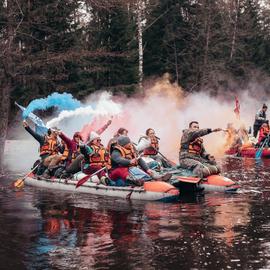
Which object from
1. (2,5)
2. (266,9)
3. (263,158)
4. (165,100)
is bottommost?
(263,158)

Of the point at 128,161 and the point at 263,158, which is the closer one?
the point at 128,161

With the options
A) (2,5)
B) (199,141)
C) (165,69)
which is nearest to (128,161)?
(199,141)

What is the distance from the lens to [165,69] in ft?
142

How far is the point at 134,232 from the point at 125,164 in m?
4.02

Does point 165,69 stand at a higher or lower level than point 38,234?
higher

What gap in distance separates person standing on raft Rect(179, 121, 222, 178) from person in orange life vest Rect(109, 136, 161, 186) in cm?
126

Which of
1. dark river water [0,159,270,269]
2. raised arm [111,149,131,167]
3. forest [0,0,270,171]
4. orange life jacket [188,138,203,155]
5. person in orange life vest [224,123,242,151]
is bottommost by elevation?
dark river water [0,159,270,269]

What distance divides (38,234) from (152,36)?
34.2m

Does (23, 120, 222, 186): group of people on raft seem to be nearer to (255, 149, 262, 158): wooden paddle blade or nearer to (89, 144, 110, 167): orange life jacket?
(89, 144, 110, 167): orange life jacket

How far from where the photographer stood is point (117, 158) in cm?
1420

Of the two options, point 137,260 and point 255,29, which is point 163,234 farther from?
point 255,29

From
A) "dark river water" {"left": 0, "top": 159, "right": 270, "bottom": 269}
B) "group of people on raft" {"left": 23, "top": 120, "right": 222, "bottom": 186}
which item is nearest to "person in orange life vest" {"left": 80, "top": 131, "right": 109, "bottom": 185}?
"group of people on raft" {"left": 23, "top": 120, "right": 222, "bottom": 186}

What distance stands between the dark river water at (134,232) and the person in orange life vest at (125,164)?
2.29 feet

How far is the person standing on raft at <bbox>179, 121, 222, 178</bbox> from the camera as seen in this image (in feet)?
49.9
